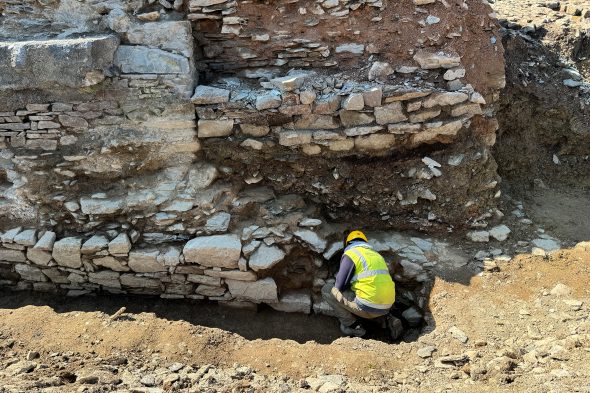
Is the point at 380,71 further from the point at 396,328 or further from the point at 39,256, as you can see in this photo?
the point at 39,256

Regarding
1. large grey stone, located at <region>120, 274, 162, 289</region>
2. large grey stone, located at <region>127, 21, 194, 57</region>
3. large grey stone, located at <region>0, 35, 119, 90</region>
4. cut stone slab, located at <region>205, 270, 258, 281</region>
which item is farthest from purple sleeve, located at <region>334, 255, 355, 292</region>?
large grey stone, located at <region>0, 35, 119, 90</region>

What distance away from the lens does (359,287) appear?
4465 mm

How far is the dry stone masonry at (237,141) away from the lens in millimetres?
4719

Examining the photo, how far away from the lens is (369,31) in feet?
15.8

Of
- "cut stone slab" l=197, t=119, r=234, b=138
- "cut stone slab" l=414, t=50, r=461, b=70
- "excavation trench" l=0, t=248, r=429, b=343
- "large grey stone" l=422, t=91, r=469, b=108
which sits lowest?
"excavation trench" l=0, t=248, r=429, b=343

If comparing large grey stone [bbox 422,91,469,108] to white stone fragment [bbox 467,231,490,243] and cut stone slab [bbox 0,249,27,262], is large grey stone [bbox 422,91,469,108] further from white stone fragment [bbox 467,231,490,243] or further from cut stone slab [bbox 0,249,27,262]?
cut stone slab [bbox 0,249,27,262]

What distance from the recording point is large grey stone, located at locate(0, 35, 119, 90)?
Result: 4.52 meters

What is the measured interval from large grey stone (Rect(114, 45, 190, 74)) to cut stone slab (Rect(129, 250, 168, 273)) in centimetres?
190

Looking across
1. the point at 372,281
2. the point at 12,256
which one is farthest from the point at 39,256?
the point at 372,281

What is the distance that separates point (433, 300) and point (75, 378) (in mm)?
3241

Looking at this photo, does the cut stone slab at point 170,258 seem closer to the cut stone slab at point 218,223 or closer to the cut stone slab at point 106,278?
the cut stone slab at point 218,223

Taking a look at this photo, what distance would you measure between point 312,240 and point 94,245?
2322 mm

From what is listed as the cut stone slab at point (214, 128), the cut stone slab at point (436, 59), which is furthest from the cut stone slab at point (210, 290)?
the cut stone slab at point (436, 59)

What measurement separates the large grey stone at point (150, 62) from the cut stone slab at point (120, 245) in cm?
175
